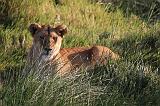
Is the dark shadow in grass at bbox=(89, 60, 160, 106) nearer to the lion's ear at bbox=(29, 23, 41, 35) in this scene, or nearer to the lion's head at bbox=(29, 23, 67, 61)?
the lion's head at bbox=(29, 23, 67, 61)

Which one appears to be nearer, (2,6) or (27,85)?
(27,85)

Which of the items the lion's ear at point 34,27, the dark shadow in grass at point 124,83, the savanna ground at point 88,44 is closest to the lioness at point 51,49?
the lion's ear at point 34,27

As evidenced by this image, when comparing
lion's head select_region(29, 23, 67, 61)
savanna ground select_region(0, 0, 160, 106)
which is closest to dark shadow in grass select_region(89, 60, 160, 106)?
savanna ground select_region(0, 0, 160, 106)

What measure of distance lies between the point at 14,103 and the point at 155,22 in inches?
285

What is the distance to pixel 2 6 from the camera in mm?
12352

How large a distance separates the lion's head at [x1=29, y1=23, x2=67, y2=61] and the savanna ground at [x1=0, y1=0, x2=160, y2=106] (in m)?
0.40

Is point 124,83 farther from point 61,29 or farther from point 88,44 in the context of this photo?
point 88,44

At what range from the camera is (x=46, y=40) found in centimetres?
1035

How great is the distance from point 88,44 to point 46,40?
96.8 inches

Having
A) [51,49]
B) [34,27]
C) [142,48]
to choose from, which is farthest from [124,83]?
[142,48]

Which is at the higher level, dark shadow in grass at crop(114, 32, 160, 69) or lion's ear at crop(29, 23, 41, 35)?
lion's ear at crop(29, 23, 41, 35)

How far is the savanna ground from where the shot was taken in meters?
8.26

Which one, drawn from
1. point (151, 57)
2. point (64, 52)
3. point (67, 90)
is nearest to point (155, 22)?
point (151, 57)

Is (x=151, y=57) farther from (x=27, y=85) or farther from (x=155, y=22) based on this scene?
(x=27, y=85)
